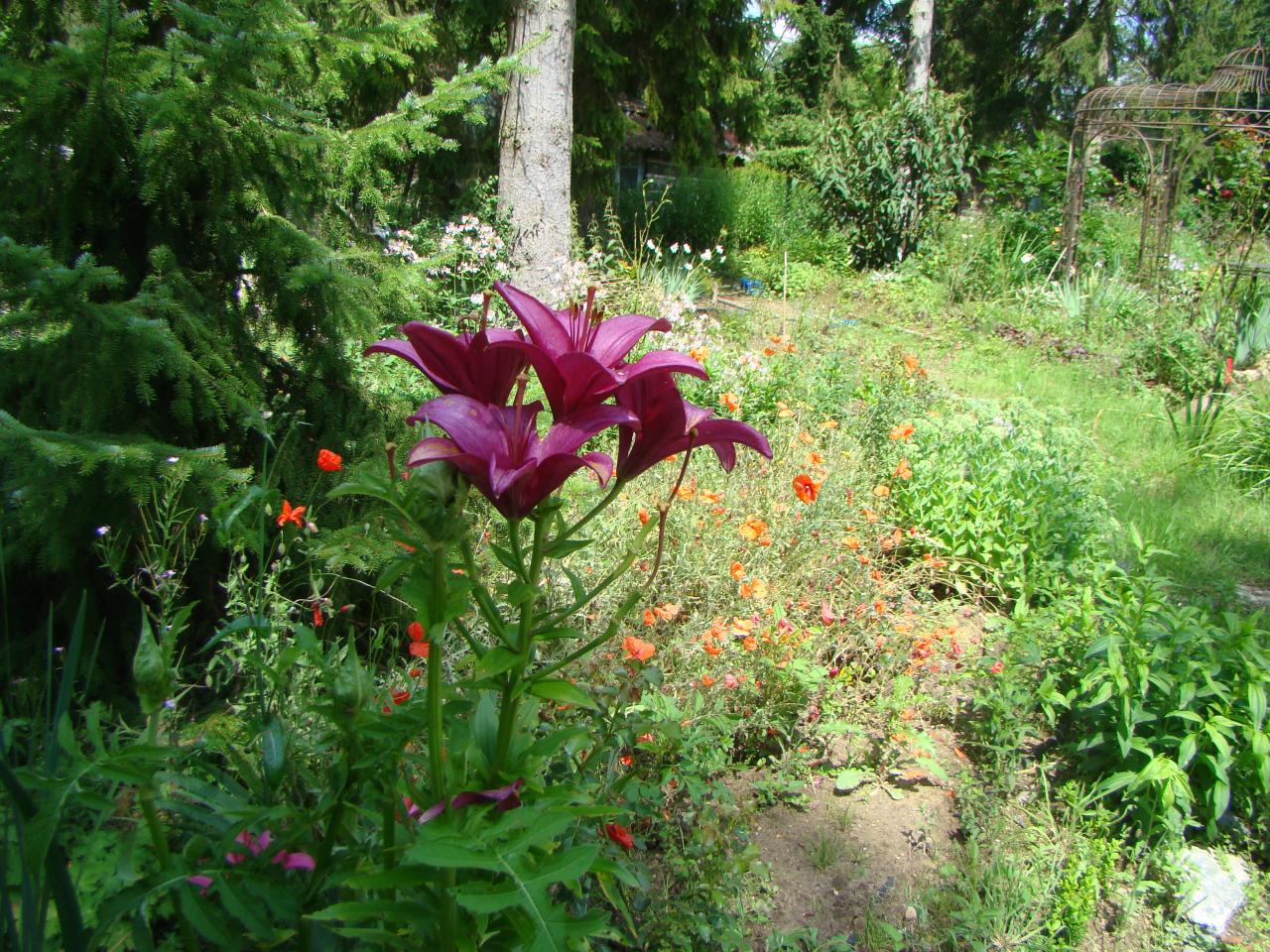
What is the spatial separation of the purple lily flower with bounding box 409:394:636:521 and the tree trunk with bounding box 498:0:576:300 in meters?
5.24

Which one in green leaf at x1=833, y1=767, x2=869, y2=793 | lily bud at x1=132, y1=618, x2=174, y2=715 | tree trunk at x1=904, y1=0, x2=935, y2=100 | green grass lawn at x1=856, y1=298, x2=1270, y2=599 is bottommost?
green leaf at x1=833, y1=767, x2=869, y2=793

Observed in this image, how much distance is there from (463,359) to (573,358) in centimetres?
14

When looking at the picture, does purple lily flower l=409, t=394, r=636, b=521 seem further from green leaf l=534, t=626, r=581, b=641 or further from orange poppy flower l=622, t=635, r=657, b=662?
orange poppy flower l=622, t=635, r=657, b=662

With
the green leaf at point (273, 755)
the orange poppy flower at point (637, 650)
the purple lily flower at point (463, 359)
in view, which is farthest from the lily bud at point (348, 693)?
the orange poppy flower at point (637, 650)

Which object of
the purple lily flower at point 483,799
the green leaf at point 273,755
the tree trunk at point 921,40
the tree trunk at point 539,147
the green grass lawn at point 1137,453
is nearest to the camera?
the purple lily flower at point 483,799

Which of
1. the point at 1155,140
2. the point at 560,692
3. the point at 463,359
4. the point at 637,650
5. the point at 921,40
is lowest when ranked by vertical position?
the point at 637,650

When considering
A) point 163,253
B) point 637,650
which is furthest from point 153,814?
point 163,253

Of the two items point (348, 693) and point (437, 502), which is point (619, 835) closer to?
point (348, 693)

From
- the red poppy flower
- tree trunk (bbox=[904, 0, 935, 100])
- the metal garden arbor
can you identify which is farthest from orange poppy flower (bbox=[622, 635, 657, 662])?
tree trunk (bbox=[904, 0, 935, 100])

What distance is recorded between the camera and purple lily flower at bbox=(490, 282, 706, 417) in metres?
0.89

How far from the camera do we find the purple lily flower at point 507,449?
2.70 ft

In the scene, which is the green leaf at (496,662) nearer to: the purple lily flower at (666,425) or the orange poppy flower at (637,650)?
the purple lily flower at (666,425)

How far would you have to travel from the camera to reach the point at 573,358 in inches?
34.5

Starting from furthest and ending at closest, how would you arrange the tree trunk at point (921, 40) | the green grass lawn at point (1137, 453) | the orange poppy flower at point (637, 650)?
1. the tree trunk at point (921, 40)
2. the green grass lawn at point (1137, 453)
3. the orange poppy flower at point (637, 650)
